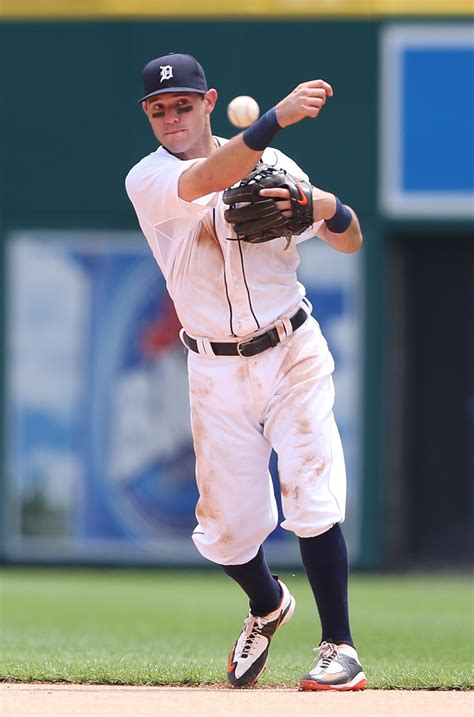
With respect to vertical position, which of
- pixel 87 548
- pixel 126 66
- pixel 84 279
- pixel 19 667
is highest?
pixel 126 66

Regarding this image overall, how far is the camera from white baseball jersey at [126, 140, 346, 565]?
5258 millimetres

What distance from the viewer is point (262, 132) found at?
4.92 meters

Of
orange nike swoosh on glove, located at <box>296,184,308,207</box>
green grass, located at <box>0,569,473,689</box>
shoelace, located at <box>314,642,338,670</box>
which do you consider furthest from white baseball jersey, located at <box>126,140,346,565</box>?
green grass, located at <box>0,569,473,689</box>

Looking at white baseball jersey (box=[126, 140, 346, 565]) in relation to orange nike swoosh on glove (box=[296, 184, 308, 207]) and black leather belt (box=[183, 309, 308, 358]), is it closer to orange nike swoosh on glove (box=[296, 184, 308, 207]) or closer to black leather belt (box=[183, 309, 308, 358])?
black leather belt (box=[183, 309, 308, 358])

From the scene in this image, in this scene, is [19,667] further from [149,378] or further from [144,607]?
[149,378]

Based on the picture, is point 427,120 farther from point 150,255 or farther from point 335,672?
point 335,672

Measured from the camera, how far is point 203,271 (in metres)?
5.34

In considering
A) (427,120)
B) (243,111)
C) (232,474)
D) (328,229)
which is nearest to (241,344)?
(232,474)

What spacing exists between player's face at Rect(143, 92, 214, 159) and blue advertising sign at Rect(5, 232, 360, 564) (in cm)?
750

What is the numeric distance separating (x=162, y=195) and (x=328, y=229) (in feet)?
2.13

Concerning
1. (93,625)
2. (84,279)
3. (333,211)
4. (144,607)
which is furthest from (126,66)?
(333,211)

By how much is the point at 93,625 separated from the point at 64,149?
18.7ft

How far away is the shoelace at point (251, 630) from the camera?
18.0 feet

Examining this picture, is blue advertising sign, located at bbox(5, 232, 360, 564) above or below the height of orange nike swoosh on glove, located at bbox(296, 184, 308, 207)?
below
